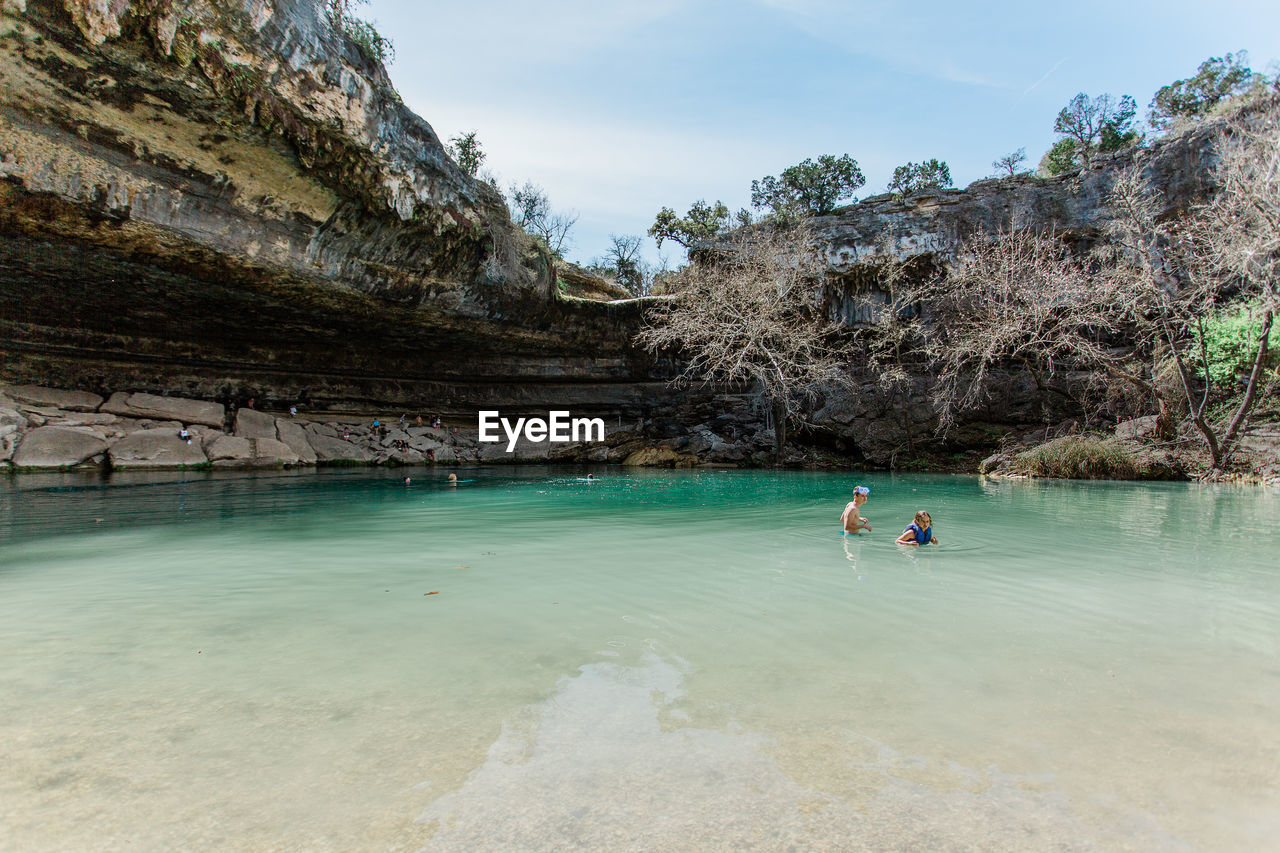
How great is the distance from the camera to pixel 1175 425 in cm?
1488

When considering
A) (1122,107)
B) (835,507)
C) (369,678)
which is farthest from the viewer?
(1122,107)

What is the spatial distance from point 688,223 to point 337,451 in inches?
817

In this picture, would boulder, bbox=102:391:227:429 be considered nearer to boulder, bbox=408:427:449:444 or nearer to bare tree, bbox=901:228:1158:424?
boulder, bbox=408:427:449:444

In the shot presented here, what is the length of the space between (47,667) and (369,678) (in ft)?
4.53

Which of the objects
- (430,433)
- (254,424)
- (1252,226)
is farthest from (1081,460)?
(254,424)

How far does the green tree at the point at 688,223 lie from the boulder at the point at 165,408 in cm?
2176

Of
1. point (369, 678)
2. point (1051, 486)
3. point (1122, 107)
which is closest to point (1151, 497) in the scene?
point (1051, 486)

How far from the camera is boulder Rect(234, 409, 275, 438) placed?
18.0 metres

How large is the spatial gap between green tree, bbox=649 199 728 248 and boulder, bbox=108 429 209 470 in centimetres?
2286

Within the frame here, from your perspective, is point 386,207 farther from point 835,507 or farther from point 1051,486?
point 1051,486

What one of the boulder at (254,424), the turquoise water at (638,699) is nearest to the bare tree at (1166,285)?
the turquoise water at (638,699)

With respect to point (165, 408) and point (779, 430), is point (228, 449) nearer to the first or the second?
point (165, 408)

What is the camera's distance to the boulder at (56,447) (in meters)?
13.9

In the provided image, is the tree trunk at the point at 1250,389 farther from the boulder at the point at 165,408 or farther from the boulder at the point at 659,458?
the boulder at the point at 165,408
